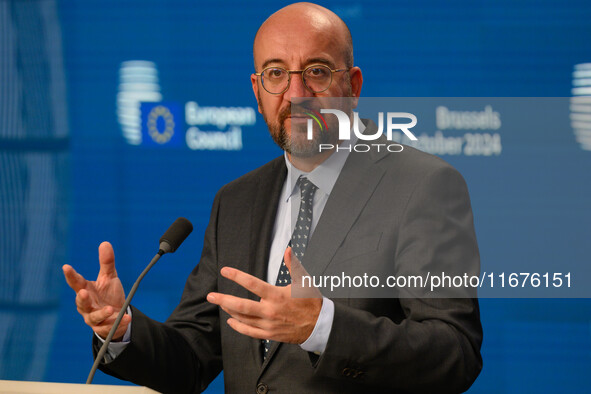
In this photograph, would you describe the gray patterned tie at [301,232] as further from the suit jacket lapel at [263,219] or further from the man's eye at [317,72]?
the man's eye at [317,72]

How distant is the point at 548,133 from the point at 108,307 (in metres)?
1.27

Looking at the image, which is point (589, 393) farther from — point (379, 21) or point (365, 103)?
point (379, 21)

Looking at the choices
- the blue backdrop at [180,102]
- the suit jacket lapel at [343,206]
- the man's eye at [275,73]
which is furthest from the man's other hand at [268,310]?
the blue backdrop at [180,102]

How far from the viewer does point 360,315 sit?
4.66 feet

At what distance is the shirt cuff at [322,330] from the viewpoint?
1.34 metres

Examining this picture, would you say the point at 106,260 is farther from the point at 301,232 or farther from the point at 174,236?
the point at 301,232

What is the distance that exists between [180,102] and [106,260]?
1.36 metres

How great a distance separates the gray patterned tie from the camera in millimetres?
1738

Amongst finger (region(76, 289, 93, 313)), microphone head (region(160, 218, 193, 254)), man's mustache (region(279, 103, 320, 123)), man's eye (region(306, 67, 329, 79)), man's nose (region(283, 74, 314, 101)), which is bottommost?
finger (region(76, 289, 93, 313))

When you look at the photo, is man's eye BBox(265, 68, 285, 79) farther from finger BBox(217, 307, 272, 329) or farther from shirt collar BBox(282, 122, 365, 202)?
finger BBox(217, 307, 272, 329)

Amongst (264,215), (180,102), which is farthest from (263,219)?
(180,102)

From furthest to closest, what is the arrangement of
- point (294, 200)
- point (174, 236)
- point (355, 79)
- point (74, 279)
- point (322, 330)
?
point (355, 79) < point (294, 200) < point (174, 236) < point (74, 279) < point (322, 330)

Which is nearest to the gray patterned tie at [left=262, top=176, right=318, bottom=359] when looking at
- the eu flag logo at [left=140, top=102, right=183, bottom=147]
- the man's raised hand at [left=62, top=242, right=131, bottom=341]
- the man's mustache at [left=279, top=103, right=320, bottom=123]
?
the man's mustache at [left=279, top=103, right=320, bottom=123]

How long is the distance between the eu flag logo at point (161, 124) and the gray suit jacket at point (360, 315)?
0.97m
